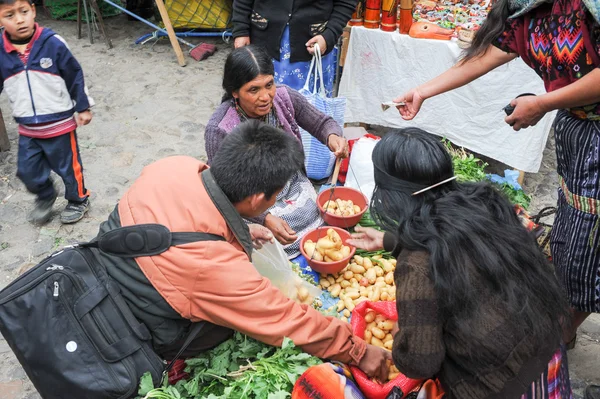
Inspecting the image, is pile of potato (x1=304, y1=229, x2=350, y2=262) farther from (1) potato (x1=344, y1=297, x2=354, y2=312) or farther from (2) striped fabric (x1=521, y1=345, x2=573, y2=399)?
(2) striped fabric (x1=521, y1=345, x2=573, y2=399)

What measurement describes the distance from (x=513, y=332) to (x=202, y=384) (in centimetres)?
116

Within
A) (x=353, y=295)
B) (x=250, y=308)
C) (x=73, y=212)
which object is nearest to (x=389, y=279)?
(x=353, y=295)

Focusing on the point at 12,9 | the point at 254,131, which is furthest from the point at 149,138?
the point at 254,131

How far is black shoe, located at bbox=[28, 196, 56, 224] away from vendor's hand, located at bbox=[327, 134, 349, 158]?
206 centimetres

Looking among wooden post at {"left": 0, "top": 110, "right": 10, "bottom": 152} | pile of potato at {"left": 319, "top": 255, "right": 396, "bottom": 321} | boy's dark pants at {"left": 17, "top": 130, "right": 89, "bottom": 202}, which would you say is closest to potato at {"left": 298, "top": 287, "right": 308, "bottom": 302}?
pile of potato at {"left": 319, "top": 255, "right": 396, "bottom": 321}

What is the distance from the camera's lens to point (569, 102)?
1984 millimetres

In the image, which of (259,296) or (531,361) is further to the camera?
(259,296)

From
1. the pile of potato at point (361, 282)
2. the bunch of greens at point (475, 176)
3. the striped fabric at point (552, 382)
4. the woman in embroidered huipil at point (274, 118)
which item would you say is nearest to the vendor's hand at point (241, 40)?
the woman in embroidered huipil at point (274, 118)

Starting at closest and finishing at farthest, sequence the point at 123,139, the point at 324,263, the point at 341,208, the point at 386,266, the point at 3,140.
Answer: the point at 324,263, the point at 386,266, the point at 341,208, the point at 3,140, the point at 123,139

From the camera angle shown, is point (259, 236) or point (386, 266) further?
point (386, 266)

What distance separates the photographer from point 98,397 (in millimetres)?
1778

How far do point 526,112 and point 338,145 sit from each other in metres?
1.10

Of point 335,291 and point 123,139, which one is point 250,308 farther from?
point 123,139

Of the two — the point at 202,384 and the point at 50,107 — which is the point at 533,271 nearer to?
the point at 202,384
